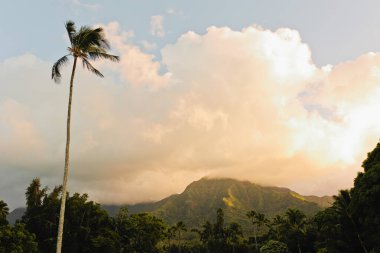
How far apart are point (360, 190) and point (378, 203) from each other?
239cm

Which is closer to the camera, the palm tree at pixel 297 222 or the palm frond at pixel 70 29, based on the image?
the palm frond at pixel 70 29

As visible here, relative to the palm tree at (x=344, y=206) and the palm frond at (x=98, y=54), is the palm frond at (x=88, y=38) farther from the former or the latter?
the palm tree at (x=344, y=206)

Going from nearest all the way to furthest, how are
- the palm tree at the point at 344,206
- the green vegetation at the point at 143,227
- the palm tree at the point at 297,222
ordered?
the green vegetation at the point at 143,227 < the palm tree at the point at 344,206 < the palm tree at the point at 297,222

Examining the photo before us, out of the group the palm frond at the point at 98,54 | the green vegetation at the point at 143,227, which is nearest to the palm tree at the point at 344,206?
the green vegetation at the point at 143,227

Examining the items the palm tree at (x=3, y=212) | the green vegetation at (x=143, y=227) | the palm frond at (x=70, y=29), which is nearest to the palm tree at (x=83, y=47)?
the palm frond at (x=70, y=29)

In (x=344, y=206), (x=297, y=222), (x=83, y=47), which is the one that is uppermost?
(x=83, y=47)

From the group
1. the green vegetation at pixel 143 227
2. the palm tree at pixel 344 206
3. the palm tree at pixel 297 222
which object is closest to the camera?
the green vegetation at pixel 143 227

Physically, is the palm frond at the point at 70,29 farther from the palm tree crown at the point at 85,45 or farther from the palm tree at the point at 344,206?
the palm tree at the point at 344,206

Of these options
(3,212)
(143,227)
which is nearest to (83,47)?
(3,212)

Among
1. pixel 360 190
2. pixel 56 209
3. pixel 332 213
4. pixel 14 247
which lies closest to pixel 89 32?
pixel 360 190

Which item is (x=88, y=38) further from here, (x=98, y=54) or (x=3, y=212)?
(x=3, y=212)

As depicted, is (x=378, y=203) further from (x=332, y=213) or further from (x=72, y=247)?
(x=72, y=247)

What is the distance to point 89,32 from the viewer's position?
76.0ft

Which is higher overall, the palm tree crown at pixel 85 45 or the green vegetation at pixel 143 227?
the palm tree crown at pixel 85 45
